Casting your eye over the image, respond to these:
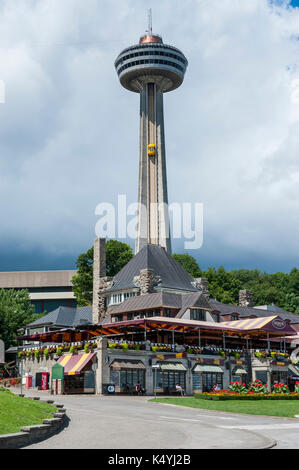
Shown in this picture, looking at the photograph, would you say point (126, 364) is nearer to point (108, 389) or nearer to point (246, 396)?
point (108, 389)

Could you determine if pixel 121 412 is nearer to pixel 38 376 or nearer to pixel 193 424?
pixel 193 424

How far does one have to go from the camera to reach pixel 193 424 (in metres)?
25.1

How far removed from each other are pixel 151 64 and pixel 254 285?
188 feet

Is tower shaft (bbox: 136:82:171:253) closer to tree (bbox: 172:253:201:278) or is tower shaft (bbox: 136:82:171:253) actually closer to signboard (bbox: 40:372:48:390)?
tree (bbox: 172:253:201:278)

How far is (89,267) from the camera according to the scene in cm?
10356

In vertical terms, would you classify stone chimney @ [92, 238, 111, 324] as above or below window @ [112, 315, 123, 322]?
above

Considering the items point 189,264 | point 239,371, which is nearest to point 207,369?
point 239,371

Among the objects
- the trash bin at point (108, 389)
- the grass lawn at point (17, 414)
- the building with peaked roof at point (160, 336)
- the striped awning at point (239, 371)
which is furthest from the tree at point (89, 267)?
the grass lawn at point (17, 414)

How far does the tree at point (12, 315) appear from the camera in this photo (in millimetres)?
79062

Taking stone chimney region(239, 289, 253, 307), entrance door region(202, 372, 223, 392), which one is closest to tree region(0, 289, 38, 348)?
entrance door region(202, 372, 223, 392)

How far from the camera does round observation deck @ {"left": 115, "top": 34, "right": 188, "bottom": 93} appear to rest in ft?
447

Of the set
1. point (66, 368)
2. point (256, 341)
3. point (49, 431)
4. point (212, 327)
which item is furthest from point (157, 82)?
point (49, 431)

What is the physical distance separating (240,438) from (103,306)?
66482 mm
